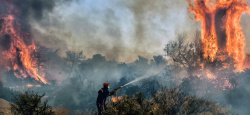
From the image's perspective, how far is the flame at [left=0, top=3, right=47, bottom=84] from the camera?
1818 inches

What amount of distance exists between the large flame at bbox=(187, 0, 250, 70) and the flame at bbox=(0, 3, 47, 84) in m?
48.8

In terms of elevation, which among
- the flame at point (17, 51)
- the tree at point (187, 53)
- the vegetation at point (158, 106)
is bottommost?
the vegetation at point (158, 106)

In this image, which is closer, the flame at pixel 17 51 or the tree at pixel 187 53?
the tree at pixel 187 53

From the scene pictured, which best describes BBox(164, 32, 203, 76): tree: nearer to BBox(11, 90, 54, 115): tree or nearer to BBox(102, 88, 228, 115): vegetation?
BBox(102, 88, 228, 115): vegetation

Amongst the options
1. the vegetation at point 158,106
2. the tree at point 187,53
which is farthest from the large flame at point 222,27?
the vegetation at point 158,106

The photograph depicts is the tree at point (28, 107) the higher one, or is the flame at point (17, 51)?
the flame at point (17, 51)

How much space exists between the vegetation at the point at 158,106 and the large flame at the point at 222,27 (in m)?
18.2

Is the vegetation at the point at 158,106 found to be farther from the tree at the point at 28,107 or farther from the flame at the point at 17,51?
the flame at the point at 17,51

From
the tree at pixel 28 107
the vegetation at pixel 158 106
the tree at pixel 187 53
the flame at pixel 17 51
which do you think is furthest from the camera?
the flame at pixel 17 51

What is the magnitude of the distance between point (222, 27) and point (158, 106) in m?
29.6

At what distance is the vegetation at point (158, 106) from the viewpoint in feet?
22.7

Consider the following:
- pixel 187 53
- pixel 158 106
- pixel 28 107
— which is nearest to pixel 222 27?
pixel 187 53

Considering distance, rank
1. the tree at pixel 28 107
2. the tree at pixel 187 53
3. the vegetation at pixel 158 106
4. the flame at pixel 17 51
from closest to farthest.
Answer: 1. the vegetation at pixel 158 106
2. the tree at pixel 28 107
3. the tree at pixel 187 53
4. the flame at pixel 17 51

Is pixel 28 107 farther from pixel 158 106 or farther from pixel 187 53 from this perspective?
pixel 187 53
